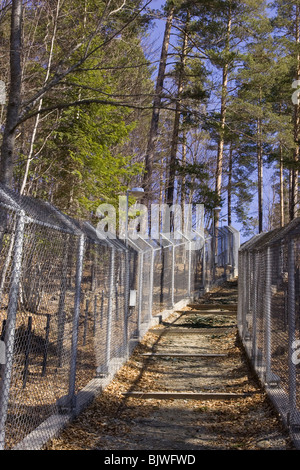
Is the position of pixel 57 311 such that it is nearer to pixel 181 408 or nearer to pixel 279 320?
pixel 181 408

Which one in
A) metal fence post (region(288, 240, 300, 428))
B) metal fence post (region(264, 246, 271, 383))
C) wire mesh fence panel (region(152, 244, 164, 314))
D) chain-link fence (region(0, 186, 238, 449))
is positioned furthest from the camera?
wire mesh fence panel (region(152, 244, 164, 314))

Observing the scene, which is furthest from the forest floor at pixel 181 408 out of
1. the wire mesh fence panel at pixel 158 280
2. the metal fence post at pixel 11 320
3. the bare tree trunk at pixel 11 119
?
the bare tree trunk at pixel 11 119

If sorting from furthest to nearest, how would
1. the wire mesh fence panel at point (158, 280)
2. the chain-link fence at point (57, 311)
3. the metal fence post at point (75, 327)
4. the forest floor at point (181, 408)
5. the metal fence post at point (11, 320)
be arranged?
the wire mesh fence panel at point (158, 280) < the metal fence post at point (75, 327) < the forest floor at point (181, 408) < the chain-link fence at point (57, 311) < the metal fence post at point (11, 320)

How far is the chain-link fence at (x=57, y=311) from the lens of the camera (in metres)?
3.83

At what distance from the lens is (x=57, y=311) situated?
305 inches

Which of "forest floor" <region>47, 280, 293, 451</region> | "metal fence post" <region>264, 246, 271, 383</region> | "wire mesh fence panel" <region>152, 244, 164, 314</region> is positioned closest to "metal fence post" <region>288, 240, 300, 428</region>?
"forest floor" <region>47, 280, 293, 451</region>

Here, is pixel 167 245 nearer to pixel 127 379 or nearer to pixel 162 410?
pixel 127 379

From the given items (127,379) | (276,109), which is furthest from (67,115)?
(276,109)

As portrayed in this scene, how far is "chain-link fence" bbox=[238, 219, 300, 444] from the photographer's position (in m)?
4.77

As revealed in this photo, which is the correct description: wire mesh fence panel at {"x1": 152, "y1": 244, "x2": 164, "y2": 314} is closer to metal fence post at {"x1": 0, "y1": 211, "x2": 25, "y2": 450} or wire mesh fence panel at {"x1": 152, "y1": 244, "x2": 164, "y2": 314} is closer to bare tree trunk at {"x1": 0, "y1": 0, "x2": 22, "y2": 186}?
bare tree trunk at {"x1": 0, "y1": 0, "x2": 22, "y2": 186}

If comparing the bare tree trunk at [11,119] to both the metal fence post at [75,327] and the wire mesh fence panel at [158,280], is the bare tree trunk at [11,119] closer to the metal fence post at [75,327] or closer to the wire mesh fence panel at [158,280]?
the metal fence post at [75,327]

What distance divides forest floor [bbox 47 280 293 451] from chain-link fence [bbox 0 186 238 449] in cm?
25

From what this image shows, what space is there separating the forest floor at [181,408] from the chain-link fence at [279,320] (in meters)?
0.22

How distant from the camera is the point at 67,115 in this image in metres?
14.5
